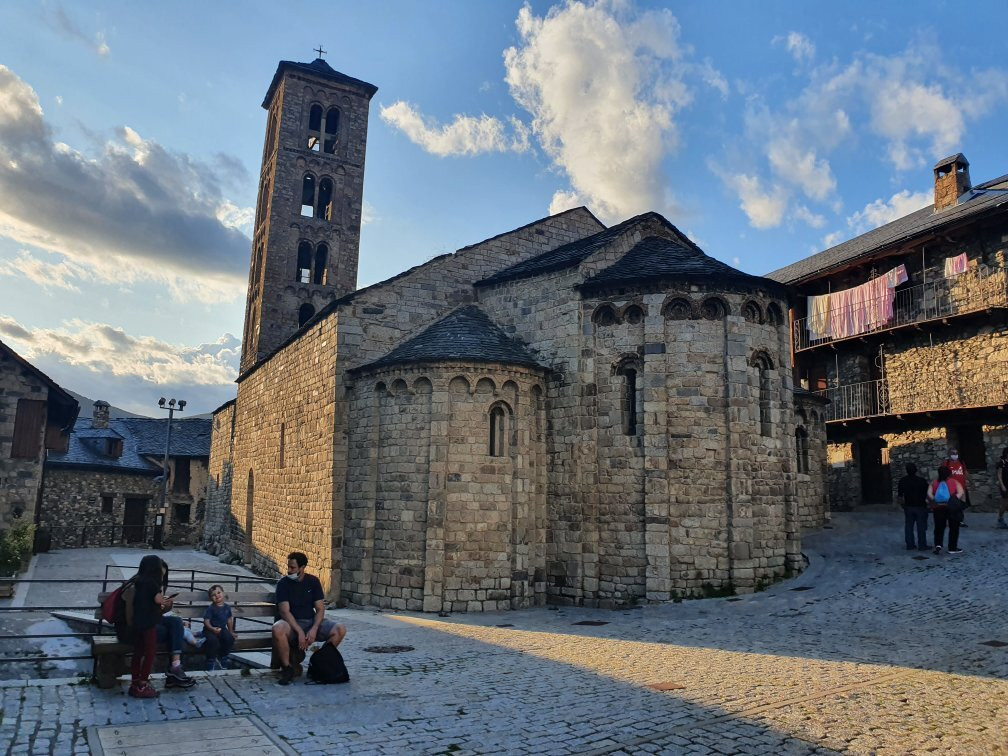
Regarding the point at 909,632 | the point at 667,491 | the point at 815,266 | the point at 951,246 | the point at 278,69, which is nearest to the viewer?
the point at 909,632

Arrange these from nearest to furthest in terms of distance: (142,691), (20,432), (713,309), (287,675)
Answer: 1. (142,691)
2. (287,675)
3. (713,309)
4. (20,432)

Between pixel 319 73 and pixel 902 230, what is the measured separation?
25912 mm

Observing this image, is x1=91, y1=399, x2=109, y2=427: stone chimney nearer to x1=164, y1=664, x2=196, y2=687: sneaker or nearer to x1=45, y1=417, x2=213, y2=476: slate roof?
x1=45, y1=417, x2=213, y2=476: slate roof

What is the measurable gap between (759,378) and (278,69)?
89.6ft

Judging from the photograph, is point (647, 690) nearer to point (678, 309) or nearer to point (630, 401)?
point (630, 401)

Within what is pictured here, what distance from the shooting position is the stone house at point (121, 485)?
101 ft

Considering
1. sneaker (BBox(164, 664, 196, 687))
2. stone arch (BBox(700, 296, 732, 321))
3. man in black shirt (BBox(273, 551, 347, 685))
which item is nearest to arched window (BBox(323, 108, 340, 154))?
stone arch (BBox(700, 296, 732, 321))

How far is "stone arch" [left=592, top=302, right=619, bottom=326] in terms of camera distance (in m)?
15.2

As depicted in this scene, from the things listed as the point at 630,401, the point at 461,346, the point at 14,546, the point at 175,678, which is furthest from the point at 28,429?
the point at 630,401

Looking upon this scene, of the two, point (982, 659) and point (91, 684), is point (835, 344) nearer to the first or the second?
point (982, 659)

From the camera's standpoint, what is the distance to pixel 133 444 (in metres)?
35.4

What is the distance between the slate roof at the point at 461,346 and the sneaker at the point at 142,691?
8.61 m

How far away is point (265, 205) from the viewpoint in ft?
105

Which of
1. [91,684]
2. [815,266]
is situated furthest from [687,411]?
[815,266]
